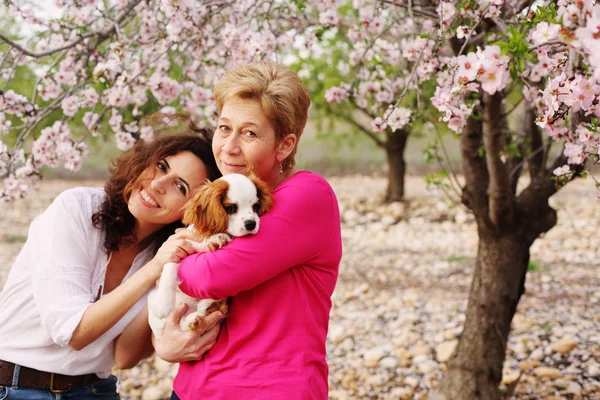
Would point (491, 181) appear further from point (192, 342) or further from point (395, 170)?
point (395, 170)

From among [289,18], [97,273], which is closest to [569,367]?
[289,18]

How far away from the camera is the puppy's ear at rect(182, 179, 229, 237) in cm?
232

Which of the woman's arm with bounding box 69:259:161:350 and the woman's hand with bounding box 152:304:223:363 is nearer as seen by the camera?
the woman's hand with bounding box 152:304:223:363

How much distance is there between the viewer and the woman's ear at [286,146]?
254cm

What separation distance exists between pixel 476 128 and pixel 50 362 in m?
3.32

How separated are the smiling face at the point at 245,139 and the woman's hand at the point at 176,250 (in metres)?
0.31

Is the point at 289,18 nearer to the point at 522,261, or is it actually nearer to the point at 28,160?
the point at 28,160

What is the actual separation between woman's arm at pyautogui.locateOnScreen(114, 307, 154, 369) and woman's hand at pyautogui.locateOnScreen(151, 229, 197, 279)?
521 millimetres

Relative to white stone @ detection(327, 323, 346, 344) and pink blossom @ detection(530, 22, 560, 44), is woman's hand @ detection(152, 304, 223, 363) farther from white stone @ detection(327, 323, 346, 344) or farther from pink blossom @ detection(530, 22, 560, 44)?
white stone @ detection(327, 323, 346, 344)

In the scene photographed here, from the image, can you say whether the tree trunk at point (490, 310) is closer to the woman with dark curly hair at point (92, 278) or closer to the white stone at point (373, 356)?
the white stone at point (373, 356)

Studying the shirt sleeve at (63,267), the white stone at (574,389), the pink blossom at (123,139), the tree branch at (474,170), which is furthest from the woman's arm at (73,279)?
the white stone at (574,389)

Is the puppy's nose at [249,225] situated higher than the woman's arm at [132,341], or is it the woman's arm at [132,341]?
the puppy's nose at [249,225]

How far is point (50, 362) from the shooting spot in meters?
2.80

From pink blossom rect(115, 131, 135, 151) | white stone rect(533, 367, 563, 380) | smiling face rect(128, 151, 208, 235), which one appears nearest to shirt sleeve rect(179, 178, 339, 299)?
smiling face rect(128, 151, 208, 235)
